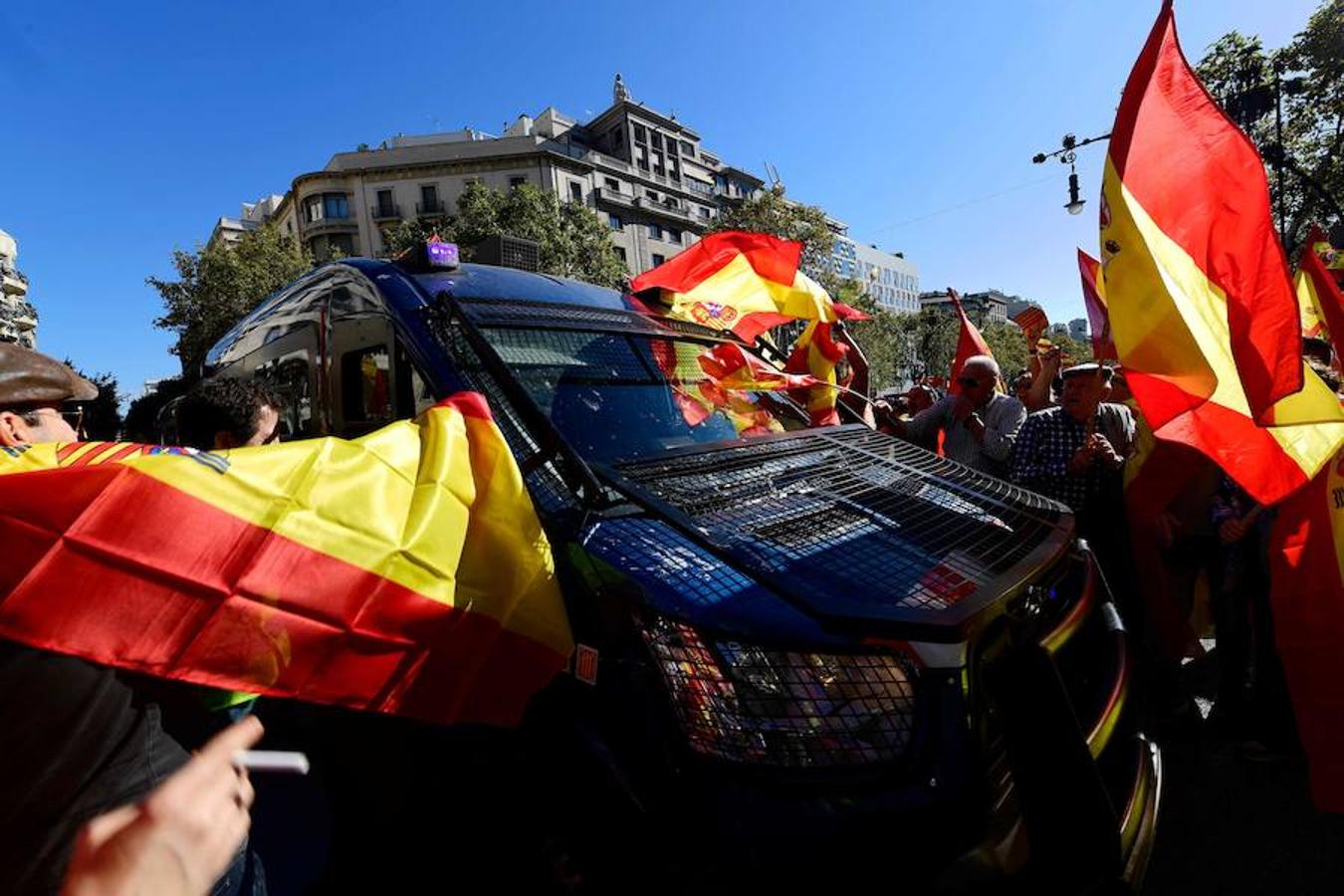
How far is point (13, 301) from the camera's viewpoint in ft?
28.3

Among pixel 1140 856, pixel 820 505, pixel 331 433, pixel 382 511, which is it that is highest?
pixel 331 433

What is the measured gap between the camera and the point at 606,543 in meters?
1.71

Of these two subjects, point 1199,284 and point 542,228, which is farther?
Answer: point 542,228

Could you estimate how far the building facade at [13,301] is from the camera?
783cm

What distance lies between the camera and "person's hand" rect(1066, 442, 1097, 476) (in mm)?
3596

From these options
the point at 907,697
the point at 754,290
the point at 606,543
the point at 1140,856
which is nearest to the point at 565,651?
the point at 606,543

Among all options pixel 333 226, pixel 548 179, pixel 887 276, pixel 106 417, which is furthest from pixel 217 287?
pixel 887 276

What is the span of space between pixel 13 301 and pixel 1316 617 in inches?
515

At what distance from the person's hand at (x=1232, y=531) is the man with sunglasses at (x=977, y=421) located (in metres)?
1.18

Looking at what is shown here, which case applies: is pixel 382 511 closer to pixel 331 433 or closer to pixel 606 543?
pixel 606 543

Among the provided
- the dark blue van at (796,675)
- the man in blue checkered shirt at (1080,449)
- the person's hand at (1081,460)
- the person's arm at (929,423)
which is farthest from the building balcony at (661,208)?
the dark blue van at (796,675)

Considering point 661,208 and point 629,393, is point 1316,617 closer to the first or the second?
point 629,393

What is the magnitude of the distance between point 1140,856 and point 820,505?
1.19 m

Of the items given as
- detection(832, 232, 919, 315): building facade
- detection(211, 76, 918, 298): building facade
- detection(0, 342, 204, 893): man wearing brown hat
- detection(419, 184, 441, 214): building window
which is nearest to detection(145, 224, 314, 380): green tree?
detection(211, 76, 918, 298): building facade
